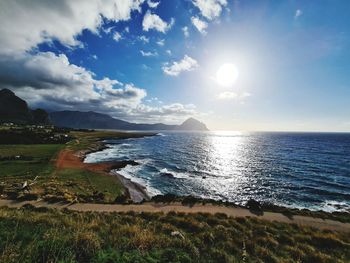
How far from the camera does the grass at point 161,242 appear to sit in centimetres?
Answer: 708

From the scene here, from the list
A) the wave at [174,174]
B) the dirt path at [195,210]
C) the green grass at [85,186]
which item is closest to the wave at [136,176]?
the green grass at [85,186]

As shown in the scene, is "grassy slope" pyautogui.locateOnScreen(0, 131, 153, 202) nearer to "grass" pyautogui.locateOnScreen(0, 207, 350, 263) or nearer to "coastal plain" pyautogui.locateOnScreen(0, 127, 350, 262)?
"coastal plain" pyautogui.locateOnScreen(0, 127, 350, 262)

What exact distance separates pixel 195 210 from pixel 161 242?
12467 mm

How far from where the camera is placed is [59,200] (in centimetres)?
2234

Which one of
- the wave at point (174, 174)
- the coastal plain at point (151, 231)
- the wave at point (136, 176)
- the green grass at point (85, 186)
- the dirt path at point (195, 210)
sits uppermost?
the coastal plain at point (151, 231)

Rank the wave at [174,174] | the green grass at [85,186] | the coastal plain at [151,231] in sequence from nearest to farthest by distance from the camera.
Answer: the coastal plain at [151,231], the green grass at [85,186], the wave at [174,174]

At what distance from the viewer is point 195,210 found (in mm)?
21484

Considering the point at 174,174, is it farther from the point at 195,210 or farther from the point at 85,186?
the point at 195,210

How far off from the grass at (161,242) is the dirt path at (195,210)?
2698 mm

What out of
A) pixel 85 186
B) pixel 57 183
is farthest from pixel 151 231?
pixel 57 183

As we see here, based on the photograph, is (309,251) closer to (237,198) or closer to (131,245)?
(131,245)

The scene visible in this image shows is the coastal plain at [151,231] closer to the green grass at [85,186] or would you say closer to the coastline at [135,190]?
the green grass at [85,186]

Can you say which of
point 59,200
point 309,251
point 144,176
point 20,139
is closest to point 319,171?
point 144,176

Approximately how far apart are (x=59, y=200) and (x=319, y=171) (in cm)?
5793
